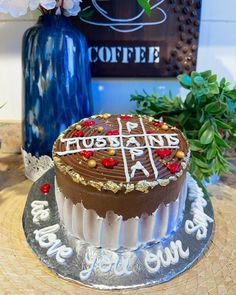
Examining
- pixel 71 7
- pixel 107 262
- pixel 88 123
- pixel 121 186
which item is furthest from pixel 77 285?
pixel 71 7

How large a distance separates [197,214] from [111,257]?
A: 17 centimetres

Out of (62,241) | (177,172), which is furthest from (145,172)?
(62,241)

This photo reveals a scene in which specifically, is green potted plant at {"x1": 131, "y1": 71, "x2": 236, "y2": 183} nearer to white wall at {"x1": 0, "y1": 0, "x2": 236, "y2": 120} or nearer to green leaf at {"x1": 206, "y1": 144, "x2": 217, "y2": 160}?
green leaf at {"x1": 206, "y1": 144, "x2": 217, "y2": 160}

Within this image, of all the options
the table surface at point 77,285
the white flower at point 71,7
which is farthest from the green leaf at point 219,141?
the white flower at point 71,7

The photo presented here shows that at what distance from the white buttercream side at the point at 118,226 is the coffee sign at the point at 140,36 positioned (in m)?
0.34

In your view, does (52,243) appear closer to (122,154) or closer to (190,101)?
(122,154)

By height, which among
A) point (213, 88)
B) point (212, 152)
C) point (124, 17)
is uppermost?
point (124, 17)

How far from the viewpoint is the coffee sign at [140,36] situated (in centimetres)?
74

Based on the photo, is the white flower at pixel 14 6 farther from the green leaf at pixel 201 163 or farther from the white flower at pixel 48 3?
the green leaf at pixel 201 163

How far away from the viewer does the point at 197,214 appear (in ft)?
1.95

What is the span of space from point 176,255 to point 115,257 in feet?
0.30

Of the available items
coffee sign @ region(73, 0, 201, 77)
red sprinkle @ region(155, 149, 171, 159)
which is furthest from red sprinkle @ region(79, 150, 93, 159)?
coffee sign @ region(73, 0, 201, 77)

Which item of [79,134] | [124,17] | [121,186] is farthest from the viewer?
[124,17]

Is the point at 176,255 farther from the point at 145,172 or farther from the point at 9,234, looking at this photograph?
the point at 9,234
